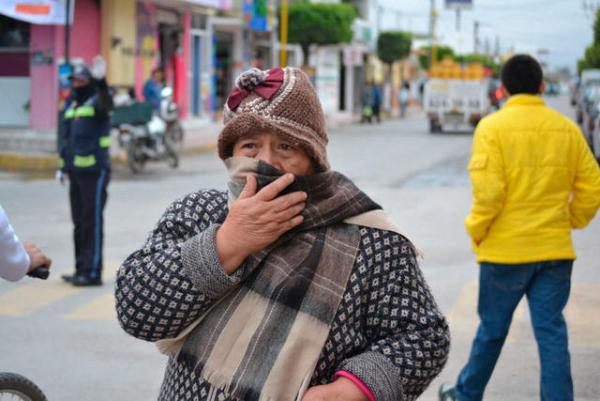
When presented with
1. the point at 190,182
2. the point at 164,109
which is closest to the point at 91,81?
the point at 190,182

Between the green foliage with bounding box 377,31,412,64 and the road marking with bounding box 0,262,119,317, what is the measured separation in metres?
47.0

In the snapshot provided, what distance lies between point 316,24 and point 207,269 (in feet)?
122

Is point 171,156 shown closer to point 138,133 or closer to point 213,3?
point 138,133

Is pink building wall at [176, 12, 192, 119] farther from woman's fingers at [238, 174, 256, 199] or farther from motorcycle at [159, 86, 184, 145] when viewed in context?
woman's fingers at [238, 174, 256, 199]

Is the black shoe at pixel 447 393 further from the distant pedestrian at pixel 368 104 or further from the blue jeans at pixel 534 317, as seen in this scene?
the distant pedestrian at pixel 368 104

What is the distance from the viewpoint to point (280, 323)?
7.35ft

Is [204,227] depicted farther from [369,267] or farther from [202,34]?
[202,34]

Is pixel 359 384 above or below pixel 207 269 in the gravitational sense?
below

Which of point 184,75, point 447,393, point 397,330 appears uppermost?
point 184,75

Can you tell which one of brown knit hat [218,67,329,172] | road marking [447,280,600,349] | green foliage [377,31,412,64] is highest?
green foliage [377,31,412,64]

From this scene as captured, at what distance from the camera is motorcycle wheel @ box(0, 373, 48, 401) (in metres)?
3.89

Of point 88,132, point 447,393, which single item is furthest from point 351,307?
point 88,132

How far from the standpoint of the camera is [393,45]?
180ft

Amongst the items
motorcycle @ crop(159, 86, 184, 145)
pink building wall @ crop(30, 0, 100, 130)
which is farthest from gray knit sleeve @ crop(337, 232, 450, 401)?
pink building wall @ crop(30, 0, 100, 130)
